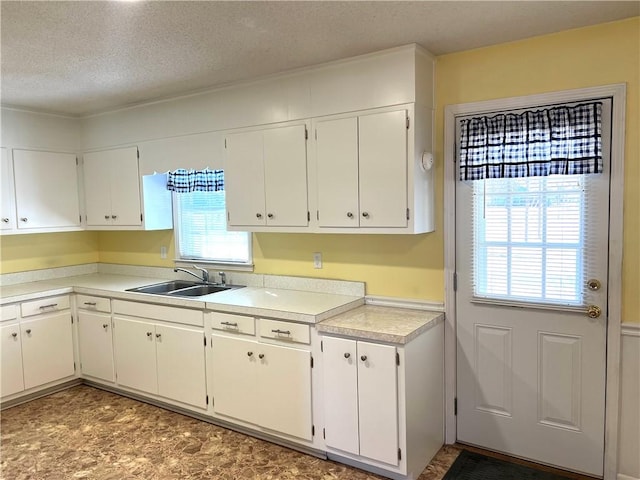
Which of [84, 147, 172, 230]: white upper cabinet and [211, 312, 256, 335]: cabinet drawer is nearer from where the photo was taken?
[211, 312, 256, 335]: cabinet drawer

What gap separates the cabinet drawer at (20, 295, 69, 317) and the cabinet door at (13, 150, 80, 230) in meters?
→ 0.68

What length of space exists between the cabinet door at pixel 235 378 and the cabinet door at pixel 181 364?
132 mm

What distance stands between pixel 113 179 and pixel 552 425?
3.80m

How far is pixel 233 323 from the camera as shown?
10.3ft

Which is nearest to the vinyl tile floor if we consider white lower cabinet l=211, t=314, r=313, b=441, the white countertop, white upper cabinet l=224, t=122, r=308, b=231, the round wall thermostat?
white lower cabinet l=211, t=314, r=313, b=441

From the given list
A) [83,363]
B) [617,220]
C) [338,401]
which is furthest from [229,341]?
[617,220]

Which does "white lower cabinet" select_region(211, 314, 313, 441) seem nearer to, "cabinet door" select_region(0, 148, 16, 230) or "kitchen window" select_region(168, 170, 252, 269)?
"kitchen window" select_region(168, 170, 252, 269)

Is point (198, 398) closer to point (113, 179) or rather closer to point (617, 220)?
point (113, 179)

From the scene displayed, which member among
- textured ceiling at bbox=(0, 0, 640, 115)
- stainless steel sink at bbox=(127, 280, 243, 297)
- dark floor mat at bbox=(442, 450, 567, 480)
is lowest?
dark floor mat at bbox=(442, 450, 567, 480)

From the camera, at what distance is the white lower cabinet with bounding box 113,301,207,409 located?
3385mm

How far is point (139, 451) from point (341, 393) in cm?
137

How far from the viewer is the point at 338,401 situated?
2.76 metres

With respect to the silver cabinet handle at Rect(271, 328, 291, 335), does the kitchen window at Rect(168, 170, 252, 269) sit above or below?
above

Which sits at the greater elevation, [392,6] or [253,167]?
[392,6]
